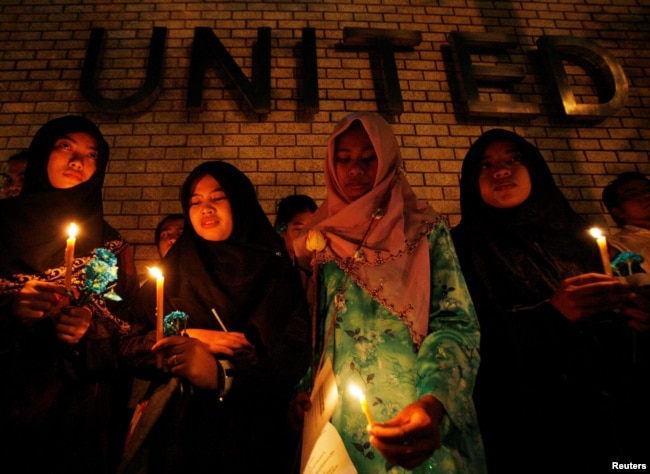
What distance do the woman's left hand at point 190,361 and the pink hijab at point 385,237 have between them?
0.60 metres

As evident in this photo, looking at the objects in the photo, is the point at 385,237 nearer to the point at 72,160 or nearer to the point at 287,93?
the point at 72,160

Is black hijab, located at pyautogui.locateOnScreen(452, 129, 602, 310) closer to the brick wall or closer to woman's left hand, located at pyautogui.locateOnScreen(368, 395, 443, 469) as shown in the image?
woman's left hand, located at pyautogui.locateOnScreen(368, 395, 443, 469)

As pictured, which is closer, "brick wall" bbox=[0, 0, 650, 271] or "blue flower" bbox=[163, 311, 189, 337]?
"blue flower" bbox=[163, 311, 189, 337]

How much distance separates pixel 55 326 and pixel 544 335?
1.91m

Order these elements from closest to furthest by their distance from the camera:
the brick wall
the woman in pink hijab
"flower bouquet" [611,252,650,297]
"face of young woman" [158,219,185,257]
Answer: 1. the woman in pink hijab
2. "flower bouquet" [611,252,650,297]
3. "face of young woman" [158,219,185,257]
4. the brick wall

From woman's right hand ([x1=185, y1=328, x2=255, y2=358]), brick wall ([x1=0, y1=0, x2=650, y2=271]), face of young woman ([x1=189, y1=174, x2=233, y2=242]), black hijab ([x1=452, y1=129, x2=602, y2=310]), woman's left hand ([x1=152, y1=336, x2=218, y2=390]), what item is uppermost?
brick wall ([x1=0, y1=0, x2=650, y2=271])

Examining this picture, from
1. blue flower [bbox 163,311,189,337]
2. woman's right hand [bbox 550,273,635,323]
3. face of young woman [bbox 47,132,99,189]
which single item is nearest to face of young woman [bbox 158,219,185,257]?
face of young woman [bbox 47,132,99,189]

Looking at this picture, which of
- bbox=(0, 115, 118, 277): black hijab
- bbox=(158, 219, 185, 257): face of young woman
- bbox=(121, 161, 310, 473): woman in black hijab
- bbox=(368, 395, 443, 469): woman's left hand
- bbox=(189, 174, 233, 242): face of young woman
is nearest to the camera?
bbox=(368, 395, 443, 469): woman's left hand

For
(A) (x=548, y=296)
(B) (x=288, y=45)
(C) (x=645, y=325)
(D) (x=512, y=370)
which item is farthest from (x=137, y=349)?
(B) (x=288, y=45)

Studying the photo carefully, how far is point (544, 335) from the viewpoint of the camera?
5.34 ft

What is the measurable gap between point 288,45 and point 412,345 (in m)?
3.46

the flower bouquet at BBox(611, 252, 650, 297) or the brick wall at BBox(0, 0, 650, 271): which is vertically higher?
the brick wall at BBox(0, 0, 650, 271)

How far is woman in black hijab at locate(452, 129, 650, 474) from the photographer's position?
1540 millimetres

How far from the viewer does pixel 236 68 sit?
3668 millimetres
